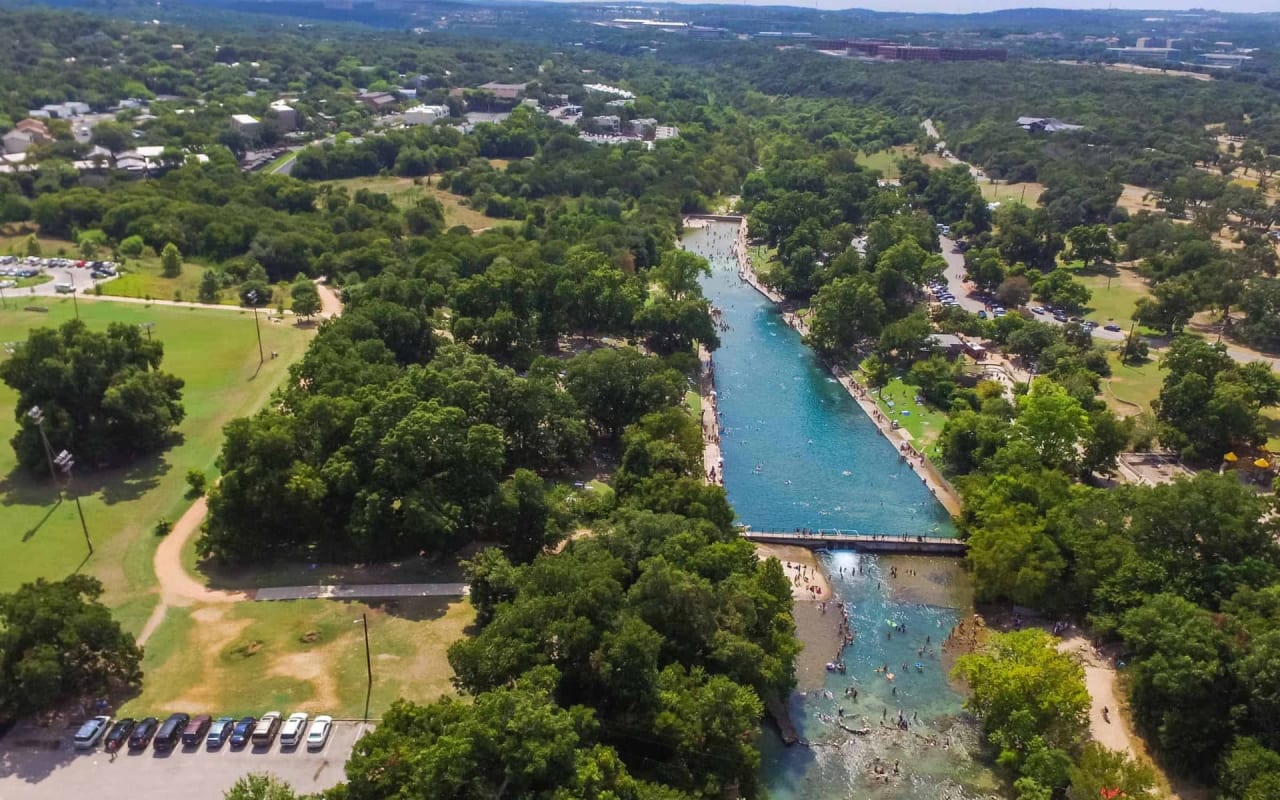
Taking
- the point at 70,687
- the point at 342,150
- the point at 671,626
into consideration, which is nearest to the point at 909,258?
the point at 671,626

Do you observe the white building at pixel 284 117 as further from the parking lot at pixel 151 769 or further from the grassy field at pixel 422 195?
the parking lot at pixel 151 769

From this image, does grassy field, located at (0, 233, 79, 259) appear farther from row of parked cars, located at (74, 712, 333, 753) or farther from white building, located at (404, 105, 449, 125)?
white building, located at (404, 105, 449, 125)

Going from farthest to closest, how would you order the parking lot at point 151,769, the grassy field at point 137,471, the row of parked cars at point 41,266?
the row of parked cars at point 41,266, the grassy field at point 137,471, the parking lot at point 151,769

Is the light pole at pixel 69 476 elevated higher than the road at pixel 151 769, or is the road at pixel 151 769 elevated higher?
the light pole at pixel 69 476

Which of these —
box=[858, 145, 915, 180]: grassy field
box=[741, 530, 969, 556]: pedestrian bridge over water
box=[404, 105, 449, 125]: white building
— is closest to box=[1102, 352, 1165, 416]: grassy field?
box=[741, 530, 969, 556]: pedestrian bridge over water

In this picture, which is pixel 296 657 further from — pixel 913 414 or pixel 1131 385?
pixel 1131 385

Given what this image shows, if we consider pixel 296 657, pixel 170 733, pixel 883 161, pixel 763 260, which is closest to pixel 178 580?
pixel 296 657

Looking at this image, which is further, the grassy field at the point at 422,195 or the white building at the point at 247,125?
the white building at the point at 247,125

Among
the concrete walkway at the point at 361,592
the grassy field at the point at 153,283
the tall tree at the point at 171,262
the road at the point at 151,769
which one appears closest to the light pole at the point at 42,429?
the concrete walkway at the point at 361,592
